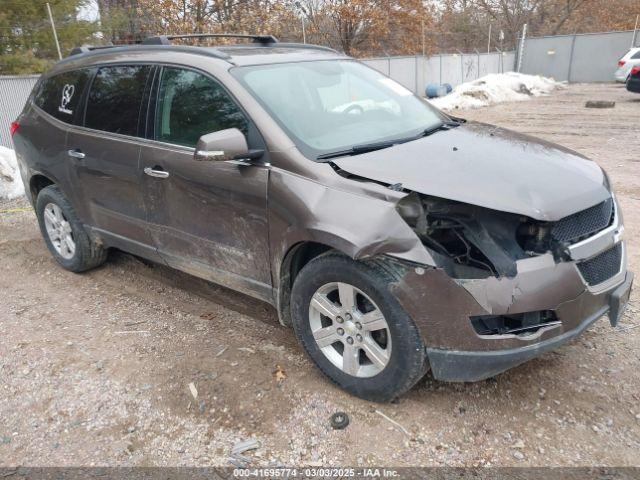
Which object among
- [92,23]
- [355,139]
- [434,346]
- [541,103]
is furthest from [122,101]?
[541,103]

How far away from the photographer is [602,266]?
2.74 meters

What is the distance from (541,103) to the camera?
18.1 m

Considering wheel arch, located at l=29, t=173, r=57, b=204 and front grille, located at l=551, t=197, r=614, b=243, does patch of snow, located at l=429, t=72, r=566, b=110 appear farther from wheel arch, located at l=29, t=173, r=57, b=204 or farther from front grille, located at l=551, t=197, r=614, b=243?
front grille, located at l=551, t=197, r=614, b=243

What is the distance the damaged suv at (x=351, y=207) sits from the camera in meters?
2.53

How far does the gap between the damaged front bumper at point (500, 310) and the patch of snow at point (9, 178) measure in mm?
7251

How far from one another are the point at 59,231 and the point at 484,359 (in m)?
4.05

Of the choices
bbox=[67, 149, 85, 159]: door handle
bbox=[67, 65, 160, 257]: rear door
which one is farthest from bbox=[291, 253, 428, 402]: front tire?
bbox=[67, 149, 85, 159]: door handle

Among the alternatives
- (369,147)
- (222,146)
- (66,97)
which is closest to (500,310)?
(369,147)

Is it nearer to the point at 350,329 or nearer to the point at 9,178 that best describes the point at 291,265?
the point at 350,329

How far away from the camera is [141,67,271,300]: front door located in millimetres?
3156

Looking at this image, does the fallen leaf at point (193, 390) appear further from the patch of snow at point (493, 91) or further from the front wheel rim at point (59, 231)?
the patch of snow at point (493, 91)

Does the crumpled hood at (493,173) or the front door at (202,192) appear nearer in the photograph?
the crumpled hood at (493,173)

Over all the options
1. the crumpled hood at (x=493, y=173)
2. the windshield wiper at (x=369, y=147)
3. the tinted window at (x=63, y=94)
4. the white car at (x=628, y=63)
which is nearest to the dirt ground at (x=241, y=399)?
the crumpled hood at (x=493, y=173)

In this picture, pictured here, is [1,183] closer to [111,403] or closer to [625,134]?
[111,403]
